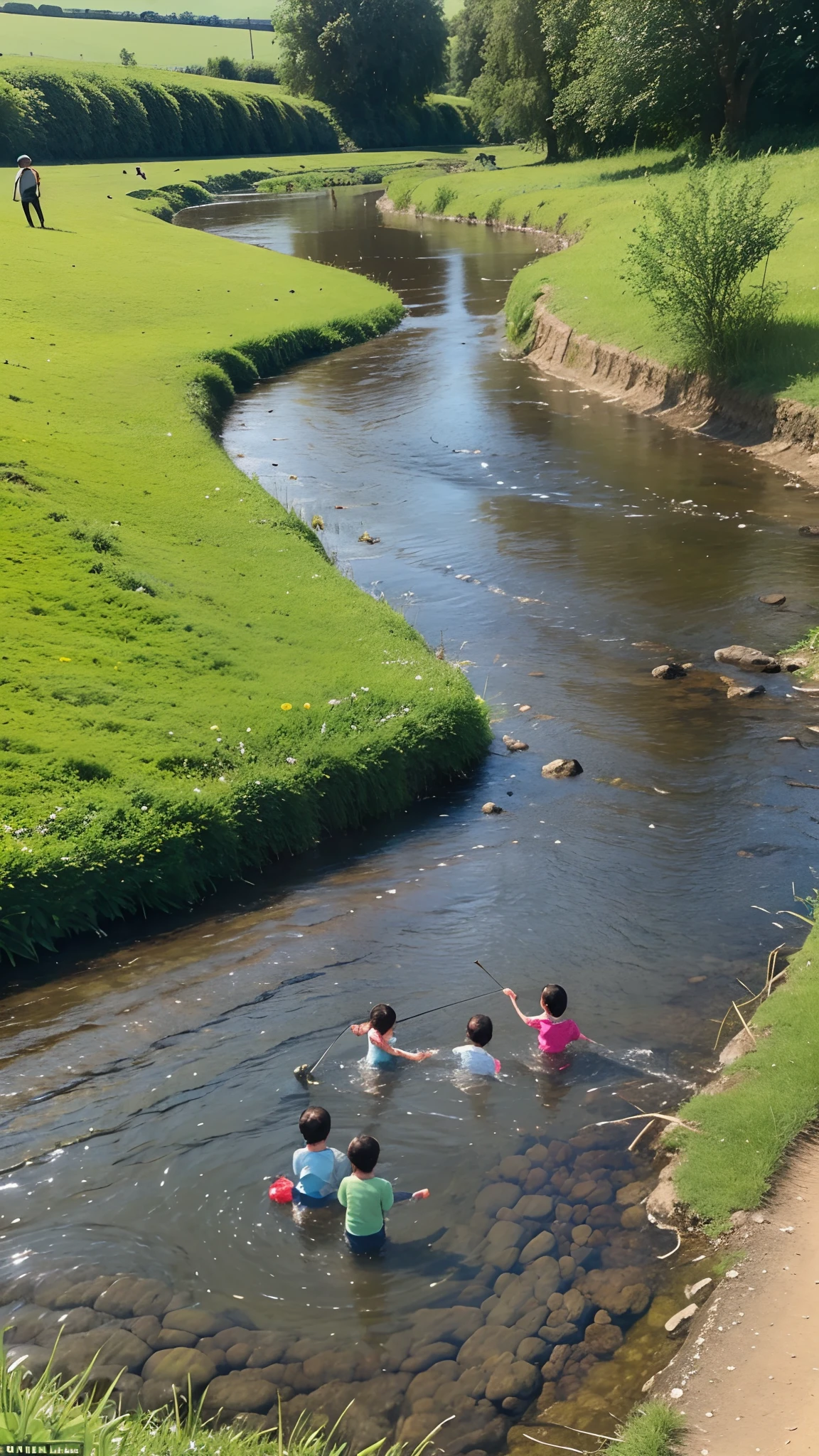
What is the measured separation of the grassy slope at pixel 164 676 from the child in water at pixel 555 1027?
421cm

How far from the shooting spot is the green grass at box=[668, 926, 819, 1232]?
7766mm

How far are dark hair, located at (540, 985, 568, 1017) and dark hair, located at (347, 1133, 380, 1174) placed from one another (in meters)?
2.23

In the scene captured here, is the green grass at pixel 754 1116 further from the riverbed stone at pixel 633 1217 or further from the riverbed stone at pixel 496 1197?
the riverbed stone at pixel 496 1197

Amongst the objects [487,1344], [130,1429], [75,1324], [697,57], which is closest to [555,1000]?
[487,1344]

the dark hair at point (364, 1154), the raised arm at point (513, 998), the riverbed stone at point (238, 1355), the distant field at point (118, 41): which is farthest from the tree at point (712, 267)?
the distant field at point (118, 41)

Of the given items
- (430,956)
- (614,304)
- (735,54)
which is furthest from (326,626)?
(735,54)

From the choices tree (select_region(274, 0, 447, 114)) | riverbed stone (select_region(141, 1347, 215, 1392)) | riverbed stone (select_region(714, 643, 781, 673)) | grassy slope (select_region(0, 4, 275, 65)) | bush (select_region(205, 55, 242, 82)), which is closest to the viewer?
riverbed stone (select_region(141, 1347, 215, 1392))

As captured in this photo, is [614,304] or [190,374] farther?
[614,304]

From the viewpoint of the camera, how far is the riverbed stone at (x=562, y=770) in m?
14.3

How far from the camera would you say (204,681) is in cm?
1473

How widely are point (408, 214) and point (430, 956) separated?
7698cm

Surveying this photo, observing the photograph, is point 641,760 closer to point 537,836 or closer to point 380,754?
point 537,836

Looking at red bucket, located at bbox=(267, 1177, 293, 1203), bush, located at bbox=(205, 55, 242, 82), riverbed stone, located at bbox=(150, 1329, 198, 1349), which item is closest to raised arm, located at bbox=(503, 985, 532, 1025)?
red bucket, located at bbox=(267, 1177, 293, 1203)

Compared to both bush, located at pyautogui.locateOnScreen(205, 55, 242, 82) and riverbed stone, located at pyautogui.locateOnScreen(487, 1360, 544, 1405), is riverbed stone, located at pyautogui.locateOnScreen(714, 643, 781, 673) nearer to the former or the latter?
riverbed stone, located at pyautogui.locateOnScreen(487, 1360, 544, 1405)
